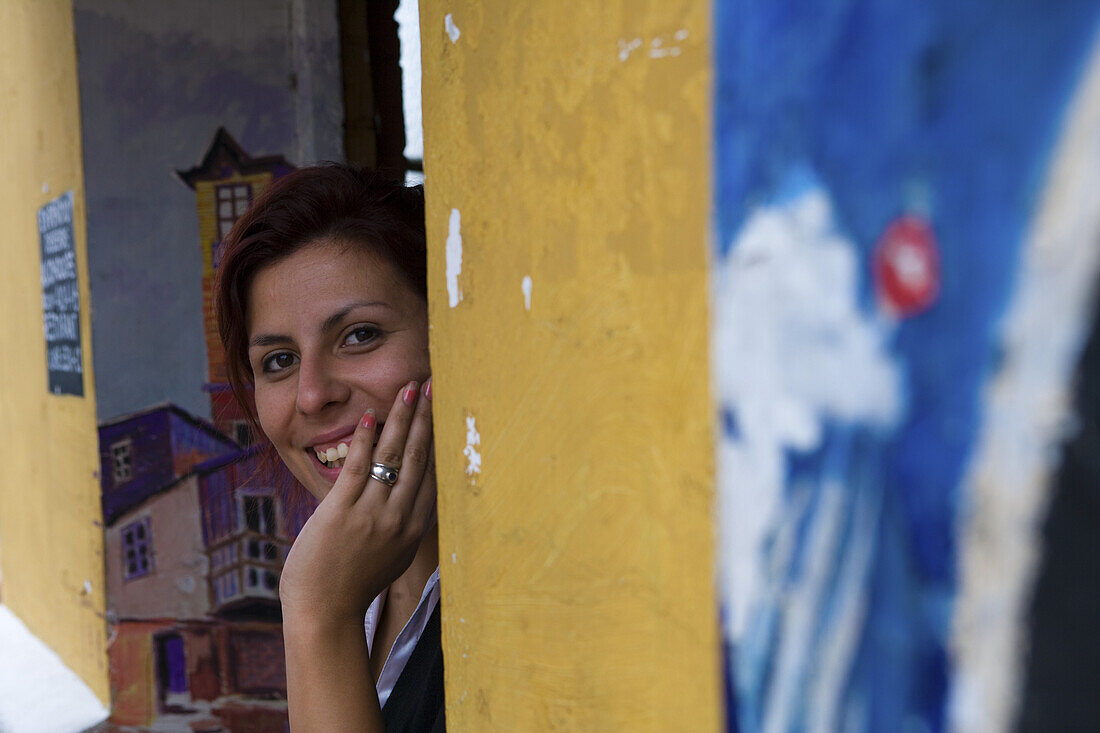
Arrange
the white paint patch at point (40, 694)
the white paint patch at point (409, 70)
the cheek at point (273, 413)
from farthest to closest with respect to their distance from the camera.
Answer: the white paint patch at point (40, 694), the white paint patch at point (409, 70), the cheek at point (273, 413)

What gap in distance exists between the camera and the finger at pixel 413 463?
1552mm

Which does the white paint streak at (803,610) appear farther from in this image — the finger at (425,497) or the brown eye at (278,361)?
the brown eye at (278,361)

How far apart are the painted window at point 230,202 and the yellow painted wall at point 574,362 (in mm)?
3038

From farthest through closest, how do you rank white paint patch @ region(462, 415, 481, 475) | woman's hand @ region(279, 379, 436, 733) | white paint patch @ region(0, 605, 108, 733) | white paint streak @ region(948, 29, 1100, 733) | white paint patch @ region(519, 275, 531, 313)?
white paint patch @ region(0, 605, 108, 733)
woman's hand @ region(279, 379, 436, 733)
white paint patch @ region(462, 415, 481, 475)
white paint patch @ region(519, 275, 531, 313)
white paint streak @ region(948, 29, 1100, 733)

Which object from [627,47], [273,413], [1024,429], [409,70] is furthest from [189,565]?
[1024,429]

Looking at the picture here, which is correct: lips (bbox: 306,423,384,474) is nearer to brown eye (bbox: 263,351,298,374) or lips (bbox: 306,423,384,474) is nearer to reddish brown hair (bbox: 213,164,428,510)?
brown eye (bbox: 263,351,298,374)

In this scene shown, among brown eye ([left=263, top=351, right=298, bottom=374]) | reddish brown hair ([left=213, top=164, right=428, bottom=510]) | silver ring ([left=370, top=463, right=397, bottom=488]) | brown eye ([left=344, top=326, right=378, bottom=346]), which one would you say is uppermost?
reddish brown hair ([left=213, top=164, right=428, bottom=510])

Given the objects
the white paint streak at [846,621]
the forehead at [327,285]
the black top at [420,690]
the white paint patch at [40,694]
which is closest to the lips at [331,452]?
the forehead at [327,285]

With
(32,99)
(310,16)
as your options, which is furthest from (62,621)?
(310,16)

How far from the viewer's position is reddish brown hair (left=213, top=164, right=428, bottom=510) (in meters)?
1.71

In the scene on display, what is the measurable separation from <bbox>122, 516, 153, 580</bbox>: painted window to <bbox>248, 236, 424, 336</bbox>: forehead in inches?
109

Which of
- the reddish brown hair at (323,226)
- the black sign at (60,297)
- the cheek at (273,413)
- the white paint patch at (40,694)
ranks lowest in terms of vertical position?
the white paint patch at (40,694)

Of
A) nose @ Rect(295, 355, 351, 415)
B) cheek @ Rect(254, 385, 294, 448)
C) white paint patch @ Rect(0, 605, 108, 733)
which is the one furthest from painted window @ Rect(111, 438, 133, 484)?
nose @ Rect(295, 355, 351, 415)

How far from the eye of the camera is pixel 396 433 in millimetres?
1552
